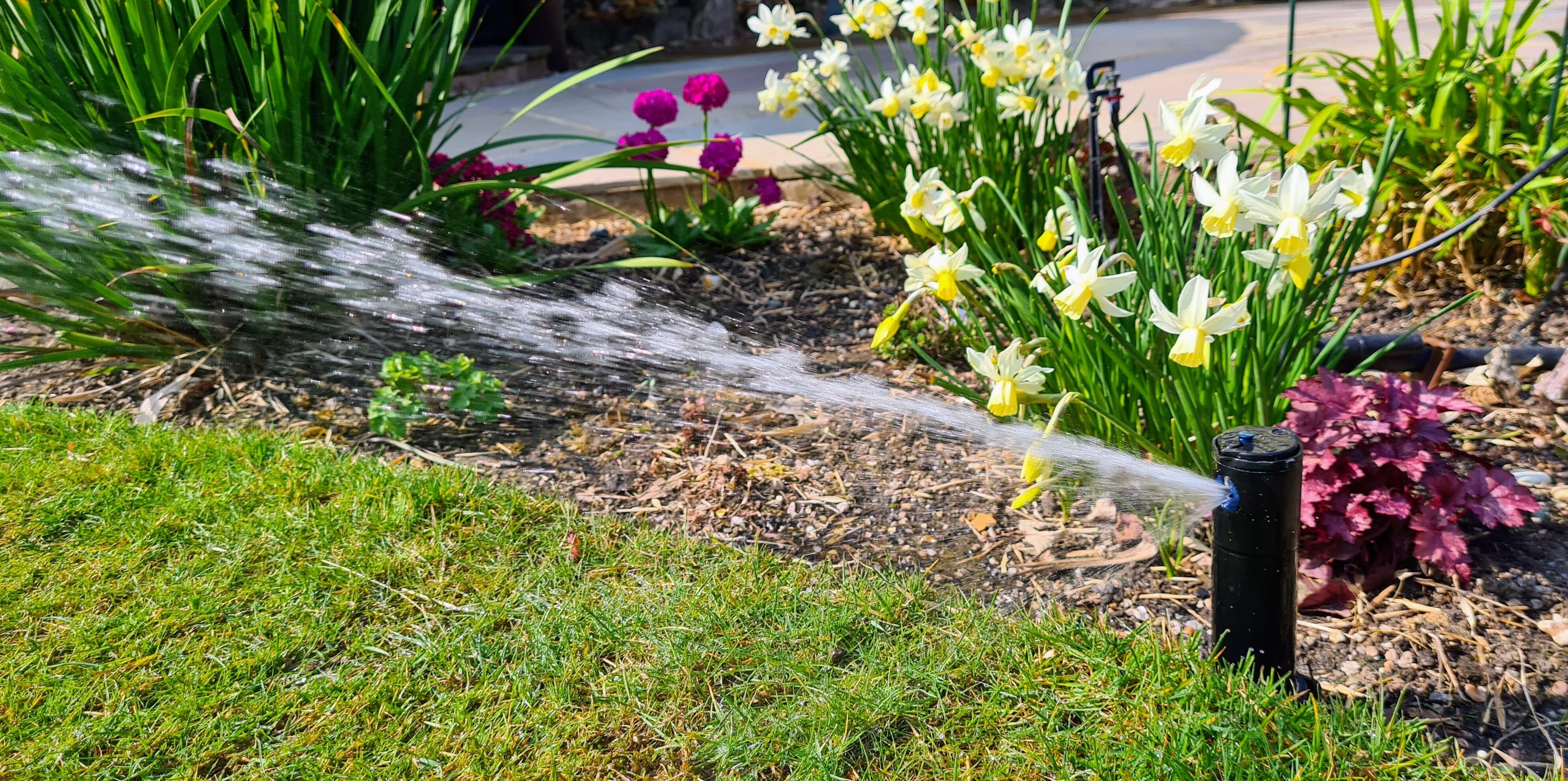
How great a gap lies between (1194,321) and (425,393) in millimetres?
1869

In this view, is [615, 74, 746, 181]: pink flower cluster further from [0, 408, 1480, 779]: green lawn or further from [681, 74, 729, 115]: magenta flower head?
[0, 408, 1480, 779]: green lawn

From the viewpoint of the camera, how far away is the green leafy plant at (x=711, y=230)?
3.50 metres

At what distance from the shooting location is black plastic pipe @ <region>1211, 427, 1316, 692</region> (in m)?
1.42

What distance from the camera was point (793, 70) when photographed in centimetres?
699

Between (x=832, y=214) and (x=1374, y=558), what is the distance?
2422 millimetres

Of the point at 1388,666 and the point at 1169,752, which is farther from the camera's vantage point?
the point at 1388,666

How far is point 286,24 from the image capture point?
2.74 m

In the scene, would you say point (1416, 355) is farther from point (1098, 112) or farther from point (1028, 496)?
point (1028, 496)

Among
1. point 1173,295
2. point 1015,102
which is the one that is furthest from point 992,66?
point 1173,295

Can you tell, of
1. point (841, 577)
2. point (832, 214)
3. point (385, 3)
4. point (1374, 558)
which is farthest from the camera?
point (832, 214)

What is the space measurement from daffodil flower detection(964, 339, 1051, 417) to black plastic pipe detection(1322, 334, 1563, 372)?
3.57 ft

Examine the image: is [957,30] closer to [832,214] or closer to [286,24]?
[832,214]

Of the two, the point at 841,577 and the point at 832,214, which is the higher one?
the point at 832,214

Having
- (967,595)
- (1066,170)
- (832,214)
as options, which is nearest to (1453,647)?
(967,595)
